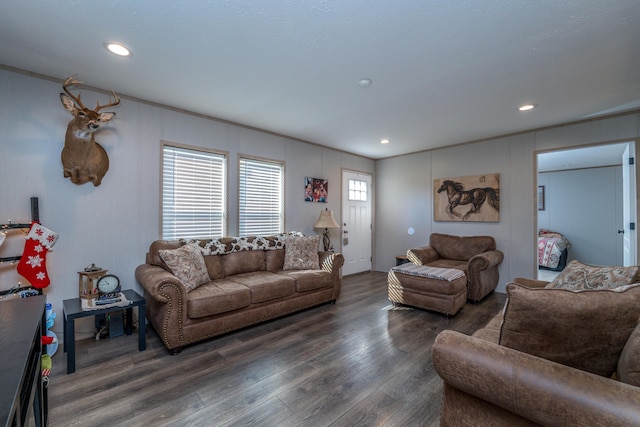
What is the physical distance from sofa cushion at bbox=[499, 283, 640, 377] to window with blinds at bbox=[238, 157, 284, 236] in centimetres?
349

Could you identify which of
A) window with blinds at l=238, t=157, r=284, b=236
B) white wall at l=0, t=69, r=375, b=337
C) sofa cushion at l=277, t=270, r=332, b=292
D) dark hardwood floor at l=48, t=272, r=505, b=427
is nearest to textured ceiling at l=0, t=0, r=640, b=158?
white wall at l=0, t=69, r=375, b=337

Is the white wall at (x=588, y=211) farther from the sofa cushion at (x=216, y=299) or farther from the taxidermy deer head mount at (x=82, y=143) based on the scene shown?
the taxidermy deer head mount at (x=82, y=143)

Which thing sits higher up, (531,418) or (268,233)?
(268,233)

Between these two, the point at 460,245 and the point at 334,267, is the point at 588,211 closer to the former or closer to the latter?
the point at 460,245

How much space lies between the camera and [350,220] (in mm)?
5602

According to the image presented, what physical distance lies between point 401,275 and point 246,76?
300cm

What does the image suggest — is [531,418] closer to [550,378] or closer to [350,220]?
[550,378]

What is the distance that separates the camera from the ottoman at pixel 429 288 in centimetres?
328

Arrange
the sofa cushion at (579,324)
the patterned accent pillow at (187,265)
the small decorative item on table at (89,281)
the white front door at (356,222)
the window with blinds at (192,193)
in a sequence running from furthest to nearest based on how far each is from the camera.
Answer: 1. the white front door at (356,222)
2. the window with blinds at (192,193)
3. the patterned accent pillow at (187,265)
4. the small decorative item on table at (89,281)
5. the sofa cushion at (579,324)

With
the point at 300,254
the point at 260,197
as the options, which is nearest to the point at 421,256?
the point at 300,254

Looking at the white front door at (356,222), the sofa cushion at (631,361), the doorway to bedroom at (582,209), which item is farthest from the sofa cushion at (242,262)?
the doorway to bedroom at (582,209)

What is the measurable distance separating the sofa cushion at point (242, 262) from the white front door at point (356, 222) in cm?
212

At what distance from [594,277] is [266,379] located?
231cm

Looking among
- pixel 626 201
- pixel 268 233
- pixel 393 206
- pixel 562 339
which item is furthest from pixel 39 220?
pixel 626 201
